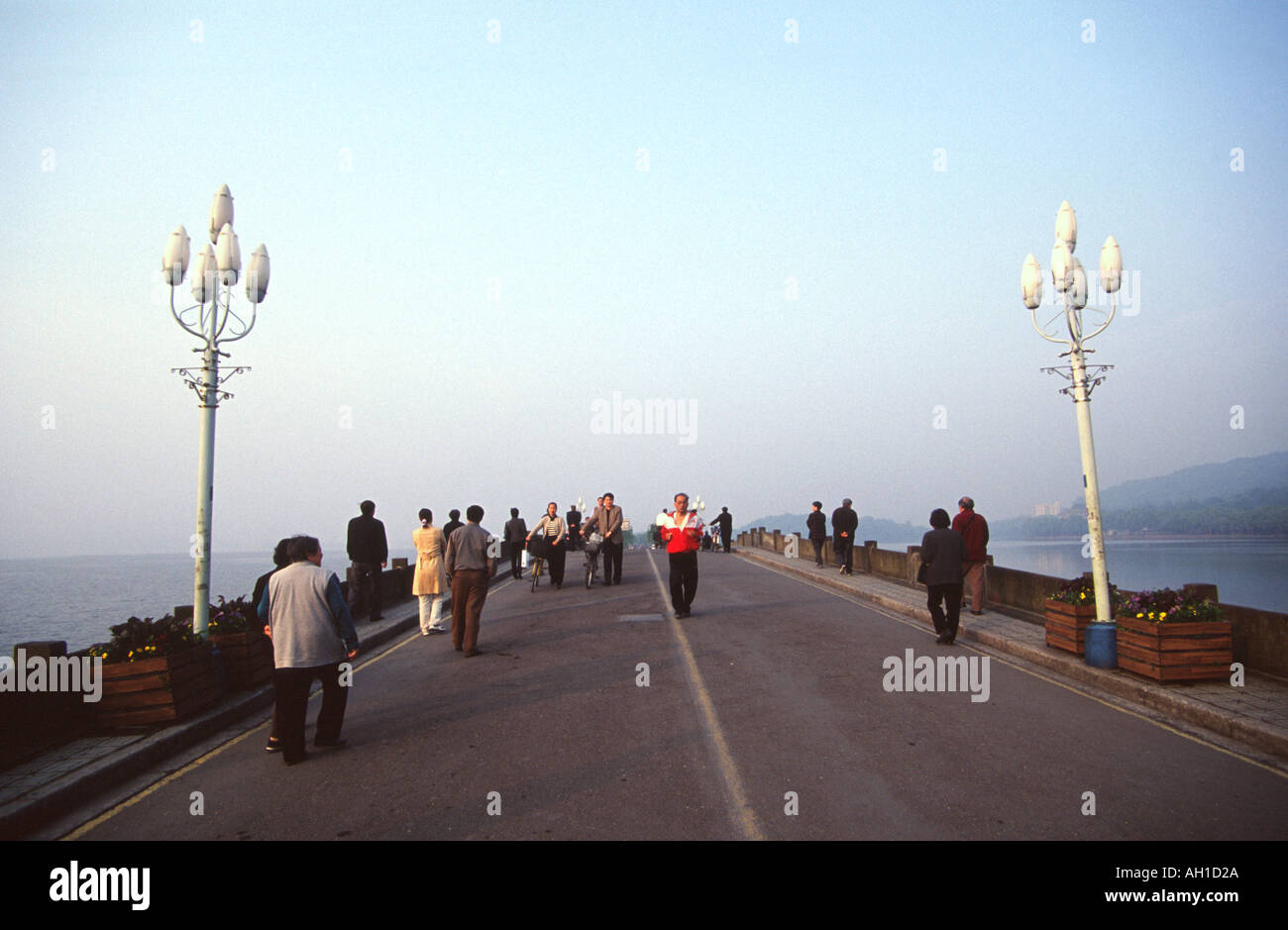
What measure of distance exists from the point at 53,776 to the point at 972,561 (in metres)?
13.6

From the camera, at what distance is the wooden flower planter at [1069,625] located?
10.2 metres

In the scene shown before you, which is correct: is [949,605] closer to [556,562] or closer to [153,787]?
[153,787]

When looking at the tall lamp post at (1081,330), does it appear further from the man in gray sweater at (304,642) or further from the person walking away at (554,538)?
the person walking away at (554,538)

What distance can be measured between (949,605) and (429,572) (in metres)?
8.60

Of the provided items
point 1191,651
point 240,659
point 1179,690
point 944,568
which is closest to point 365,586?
point 240,659

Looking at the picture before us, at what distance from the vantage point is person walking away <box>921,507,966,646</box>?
11.6 m

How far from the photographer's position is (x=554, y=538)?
69.8 feet

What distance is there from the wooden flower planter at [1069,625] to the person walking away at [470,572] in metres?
7.88

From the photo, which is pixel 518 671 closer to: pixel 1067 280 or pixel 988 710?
pixel 988 710

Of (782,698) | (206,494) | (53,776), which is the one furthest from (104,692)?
(782,698)

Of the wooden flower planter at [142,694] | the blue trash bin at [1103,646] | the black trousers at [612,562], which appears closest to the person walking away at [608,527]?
the black trousers at [612,562]

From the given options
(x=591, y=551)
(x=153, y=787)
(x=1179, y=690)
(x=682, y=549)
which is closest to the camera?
(x=153, y=787)

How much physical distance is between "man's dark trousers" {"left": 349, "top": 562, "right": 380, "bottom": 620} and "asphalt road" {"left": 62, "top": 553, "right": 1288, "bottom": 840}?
17.2 ft
